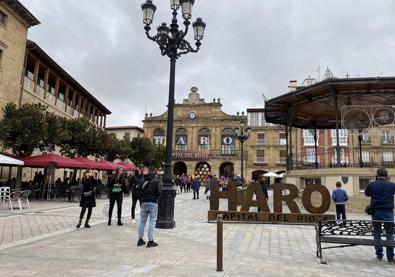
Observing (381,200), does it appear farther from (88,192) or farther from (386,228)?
(88,192)

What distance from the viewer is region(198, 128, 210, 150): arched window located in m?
49.9

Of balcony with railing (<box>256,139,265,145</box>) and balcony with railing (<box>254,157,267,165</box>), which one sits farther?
balcony with railing (<box>256,139,265,145</box>)

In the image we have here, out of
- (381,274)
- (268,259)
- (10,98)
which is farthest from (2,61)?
(381,274)

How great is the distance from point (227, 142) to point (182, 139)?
698cm

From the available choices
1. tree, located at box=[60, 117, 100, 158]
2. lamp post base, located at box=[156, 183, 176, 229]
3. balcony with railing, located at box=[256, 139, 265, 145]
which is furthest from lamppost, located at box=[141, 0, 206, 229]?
balcony with railing, located at box=[256, 139, 265, 145]

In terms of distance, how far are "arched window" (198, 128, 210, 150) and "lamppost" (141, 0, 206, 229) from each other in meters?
40.1

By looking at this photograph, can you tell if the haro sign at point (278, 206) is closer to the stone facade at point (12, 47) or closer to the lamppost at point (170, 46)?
the lamppost at point (170, 46)

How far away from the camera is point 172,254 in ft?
19.2

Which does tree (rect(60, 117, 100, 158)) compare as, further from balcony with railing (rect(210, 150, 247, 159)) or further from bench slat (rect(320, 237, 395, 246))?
balcony with railing (rect(210, 150, 247, 159))

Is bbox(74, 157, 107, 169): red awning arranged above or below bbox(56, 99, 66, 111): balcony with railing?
below

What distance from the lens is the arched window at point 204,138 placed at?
49875 millimetres

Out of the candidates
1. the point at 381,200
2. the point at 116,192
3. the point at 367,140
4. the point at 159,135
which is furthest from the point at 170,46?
the point at 159,135

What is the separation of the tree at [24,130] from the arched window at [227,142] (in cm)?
3461

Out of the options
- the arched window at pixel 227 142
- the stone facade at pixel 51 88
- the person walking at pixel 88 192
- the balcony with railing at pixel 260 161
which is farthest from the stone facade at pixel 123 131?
the person walking at pixel 88 192
